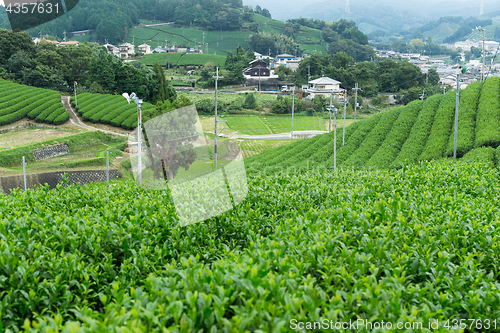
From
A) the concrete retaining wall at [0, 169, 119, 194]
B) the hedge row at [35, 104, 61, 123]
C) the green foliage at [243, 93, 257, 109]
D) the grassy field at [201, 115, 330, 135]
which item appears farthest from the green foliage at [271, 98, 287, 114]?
the concrete retaining wall at [0, 169, 119, 194]

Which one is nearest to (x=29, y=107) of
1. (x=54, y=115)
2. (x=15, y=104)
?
(x=15, y=104)

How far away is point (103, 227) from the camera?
3.78m

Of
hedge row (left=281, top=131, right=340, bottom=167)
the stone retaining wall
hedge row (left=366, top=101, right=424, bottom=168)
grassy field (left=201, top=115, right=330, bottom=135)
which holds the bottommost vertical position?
grassy field (left=201, top=115, right=330, bottom=135)

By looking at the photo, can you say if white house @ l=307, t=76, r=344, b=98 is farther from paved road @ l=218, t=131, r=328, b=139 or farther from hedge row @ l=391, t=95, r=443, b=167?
hedge row @ l=391, t=95, r=443, b=167

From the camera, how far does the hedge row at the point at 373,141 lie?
18366 mm

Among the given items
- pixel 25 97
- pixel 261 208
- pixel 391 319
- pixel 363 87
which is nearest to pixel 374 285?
pixel 391 319

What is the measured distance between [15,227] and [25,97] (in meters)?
30.5

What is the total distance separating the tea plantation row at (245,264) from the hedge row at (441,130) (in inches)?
485

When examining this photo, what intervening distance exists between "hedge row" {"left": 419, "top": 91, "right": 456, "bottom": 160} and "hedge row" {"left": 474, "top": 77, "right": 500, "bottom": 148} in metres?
1.31

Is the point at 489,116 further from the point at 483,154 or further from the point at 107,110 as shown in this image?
the point at 107,110

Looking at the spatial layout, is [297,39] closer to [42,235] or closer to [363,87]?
[363,87]

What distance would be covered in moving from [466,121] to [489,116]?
3.16 ft

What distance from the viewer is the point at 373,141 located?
2062 cm

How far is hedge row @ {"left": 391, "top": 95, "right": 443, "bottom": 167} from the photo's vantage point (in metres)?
17.1
